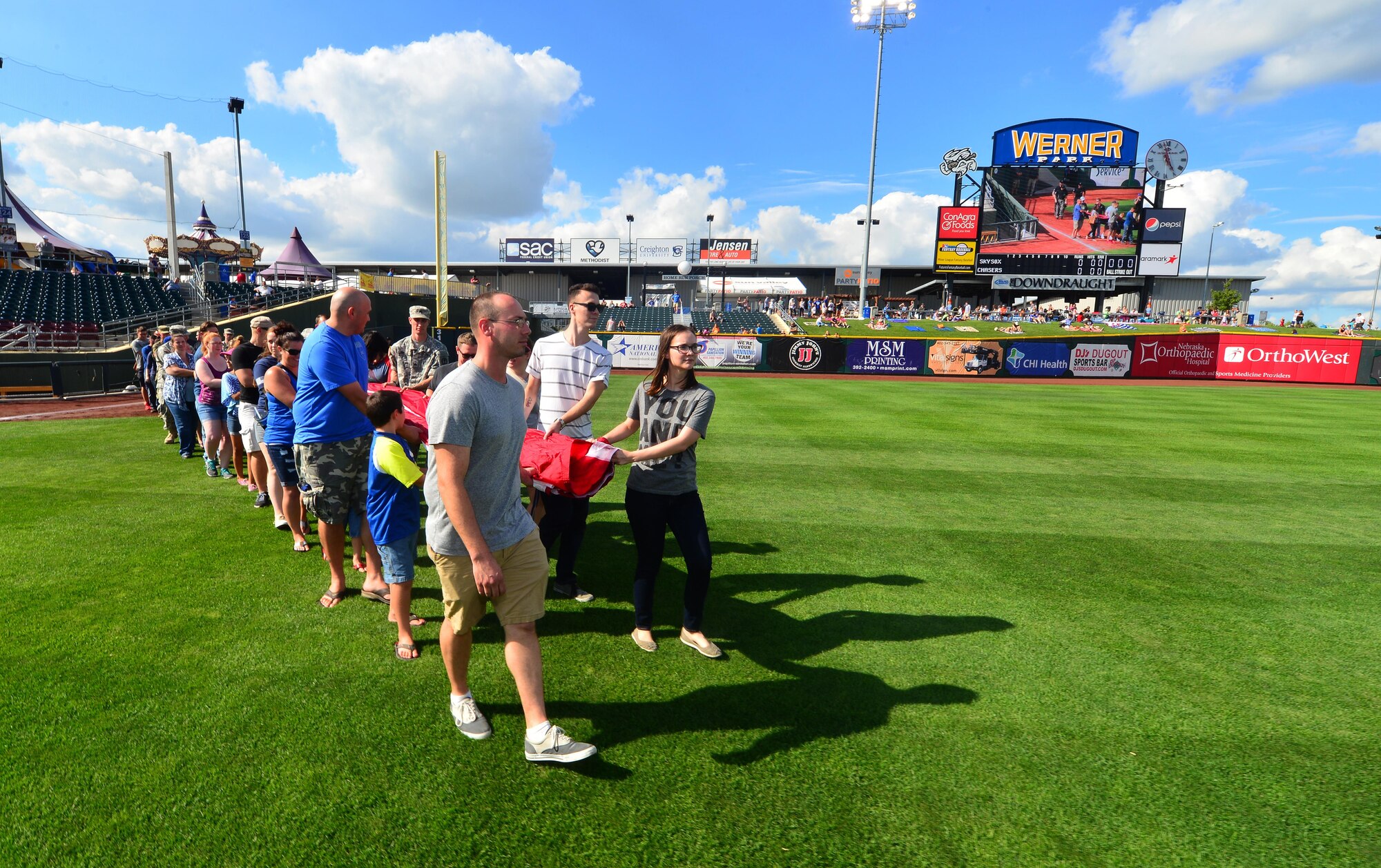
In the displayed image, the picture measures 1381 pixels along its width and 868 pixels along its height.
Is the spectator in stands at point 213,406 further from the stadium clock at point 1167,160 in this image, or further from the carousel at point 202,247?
the stadium clock at point 1167,160

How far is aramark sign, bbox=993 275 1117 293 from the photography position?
154ft

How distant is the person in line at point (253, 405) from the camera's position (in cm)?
572

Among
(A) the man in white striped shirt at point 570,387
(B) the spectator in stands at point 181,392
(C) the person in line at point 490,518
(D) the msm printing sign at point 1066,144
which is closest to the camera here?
(C) the person in line at point 490,518

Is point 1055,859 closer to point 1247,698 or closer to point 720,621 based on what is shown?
point 1247,698

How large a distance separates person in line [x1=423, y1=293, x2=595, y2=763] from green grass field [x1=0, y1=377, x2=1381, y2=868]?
1.23ft

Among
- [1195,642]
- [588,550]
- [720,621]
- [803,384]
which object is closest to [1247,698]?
[1195,642]

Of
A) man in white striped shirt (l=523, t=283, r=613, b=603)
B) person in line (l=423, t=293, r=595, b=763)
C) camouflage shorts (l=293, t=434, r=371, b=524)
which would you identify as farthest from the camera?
man in white striped shirt (l=523, t=283, r=613, b=603)

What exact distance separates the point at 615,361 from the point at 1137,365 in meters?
22.6

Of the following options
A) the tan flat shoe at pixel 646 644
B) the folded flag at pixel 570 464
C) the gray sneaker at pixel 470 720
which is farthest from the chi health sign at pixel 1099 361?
the gray sneaker at pixel 470 720

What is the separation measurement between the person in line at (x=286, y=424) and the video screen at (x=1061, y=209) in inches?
1943

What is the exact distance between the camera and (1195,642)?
13.8ft

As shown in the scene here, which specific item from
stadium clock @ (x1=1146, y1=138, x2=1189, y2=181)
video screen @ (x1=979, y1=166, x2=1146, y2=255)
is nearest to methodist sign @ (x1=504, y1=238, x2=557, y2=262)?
video screen @ (x1=979, y1=166, x2=1146, y2=255)

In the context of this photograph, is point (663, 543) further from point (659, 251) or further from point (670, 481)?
point (659, 251)

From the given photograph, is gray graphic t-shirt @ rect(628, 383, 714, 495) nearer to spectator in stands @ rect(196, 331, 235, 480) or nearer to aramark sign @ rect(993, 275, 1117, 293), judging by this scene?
spectator in stands @ rect(196, 331, 235, 480)
